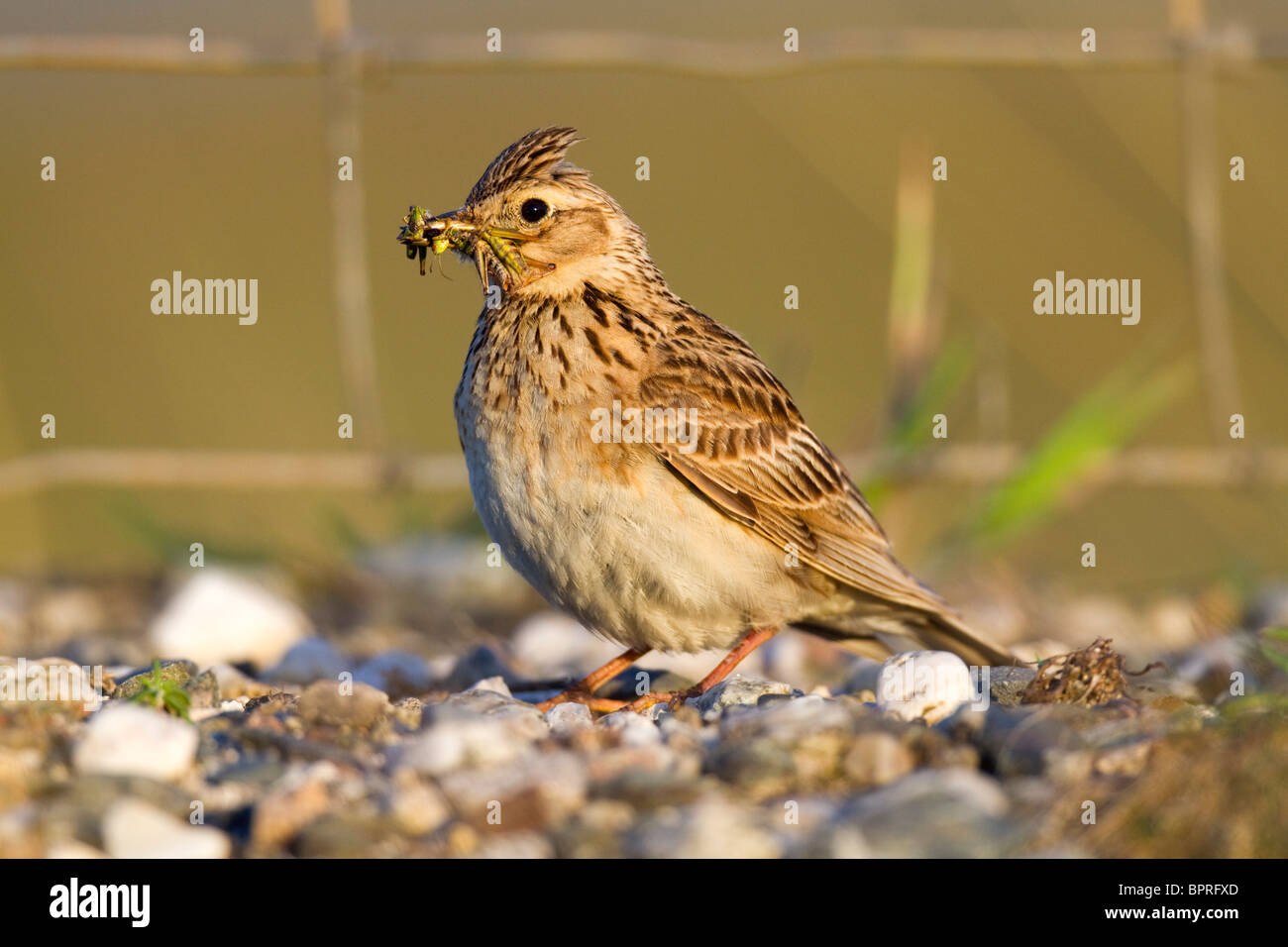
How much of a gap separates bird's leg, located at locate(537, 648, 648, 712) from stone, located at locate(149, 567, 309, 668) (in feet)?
5.47

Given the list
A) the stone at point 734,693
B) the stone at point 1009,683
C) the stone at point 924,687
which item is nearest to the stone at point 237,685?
the stone at point 734,693

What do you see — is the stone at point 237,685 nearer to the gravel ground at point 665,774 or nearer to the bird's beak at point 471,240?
the gravel ground at point 665,774

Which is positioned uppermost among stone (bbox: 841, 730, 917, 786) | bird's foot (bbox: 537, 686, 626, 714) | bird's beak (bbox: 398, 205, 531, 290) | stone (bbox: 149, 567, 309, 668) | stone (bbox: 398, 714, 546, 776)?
bird's beak (bbox: 398, 205, 531, 290)

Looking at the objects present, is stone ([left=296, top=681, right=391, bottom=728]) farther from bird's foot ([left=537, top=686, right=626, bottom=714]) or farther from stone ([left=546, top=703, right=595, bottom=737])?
bird's foot ([left=537, top=686, right=626, bottom=714])

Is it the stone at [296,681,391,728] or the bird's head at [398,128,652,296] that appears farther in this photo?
the bird's head at [398,128,652,296]

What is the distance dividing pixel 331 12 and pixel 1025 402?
1120 centimetres

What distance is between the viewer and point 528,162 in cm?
623

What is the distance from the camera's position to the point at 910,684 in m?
5.07

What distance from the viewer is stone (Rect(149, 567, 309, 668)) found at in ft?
23.2

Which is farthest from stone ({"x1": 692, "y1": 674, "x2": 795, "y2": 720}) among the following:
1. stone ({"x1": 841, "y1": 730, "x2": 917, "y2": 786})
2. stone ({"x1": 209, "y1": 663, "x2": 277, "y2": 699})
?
stone ({"x1": 209, "y1": 663, "x2": 277, "y2": 699})

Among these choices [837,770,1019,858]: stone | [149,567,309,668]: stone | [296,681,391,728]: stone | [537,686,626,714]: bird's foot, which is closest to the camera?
[837,770,1019,858]: stone

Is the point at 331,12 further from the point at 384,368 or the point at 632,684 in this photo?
the point at 384,368

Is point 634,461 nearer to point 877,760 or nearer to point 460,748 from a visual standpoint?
point 460,748
